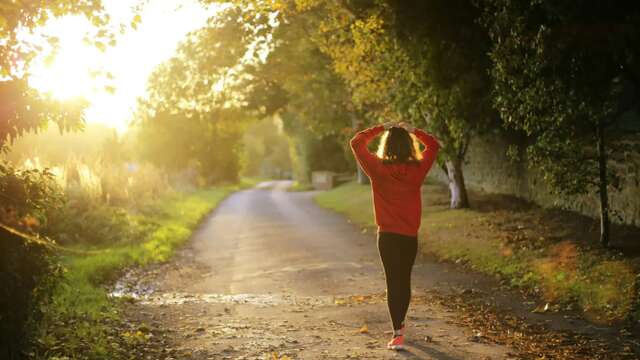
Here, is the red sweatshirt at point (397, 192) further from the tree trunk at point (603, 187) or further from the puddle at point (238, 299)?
the tree trunk at point (603, 187)

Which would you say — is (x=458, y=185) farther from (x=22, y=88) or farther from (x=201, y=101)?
(x=22, y=88)

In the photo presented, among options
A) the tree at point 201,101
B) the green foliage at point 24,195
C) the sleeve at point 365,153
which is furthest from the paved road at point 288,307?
the tree at point 201,101

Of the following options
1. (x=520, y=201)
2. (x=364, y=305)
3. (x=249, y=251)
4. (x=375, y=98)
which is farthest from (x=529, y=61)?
(x=375, y=98)

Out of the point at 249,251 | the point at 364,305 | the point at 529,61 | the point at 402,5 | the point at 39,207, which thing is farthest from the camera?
the point at 249,251

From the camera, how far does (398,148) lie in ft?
22.5

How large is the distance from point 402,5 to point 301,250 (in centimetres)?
601

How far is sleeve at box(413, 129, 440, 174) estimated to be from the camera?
700cm

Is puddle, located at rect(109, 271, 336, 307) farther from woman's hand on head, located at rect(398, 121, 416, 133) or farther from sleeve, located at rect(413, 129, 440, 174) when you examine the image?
woman's hand on head, located at rect(398, 121, 416, 133)

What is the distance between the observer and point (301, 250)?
16.0 m

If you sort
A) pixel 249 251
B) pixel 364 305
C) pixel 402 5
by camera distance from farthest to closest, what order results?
1. pixel 249 251
2. pixel 402 5
3. pixel 364 305

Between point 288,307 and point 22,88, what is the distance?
474 cm

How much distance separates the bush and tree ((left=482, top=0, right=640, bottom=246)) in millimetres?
7902

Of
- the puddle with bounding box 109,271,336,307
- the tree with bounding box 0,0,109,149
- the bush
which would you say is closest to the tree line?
the puddle with bounding box 109,271,336,307

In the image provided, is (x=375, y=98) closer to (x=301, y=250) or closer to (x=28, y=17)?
(x=301, y=250)
